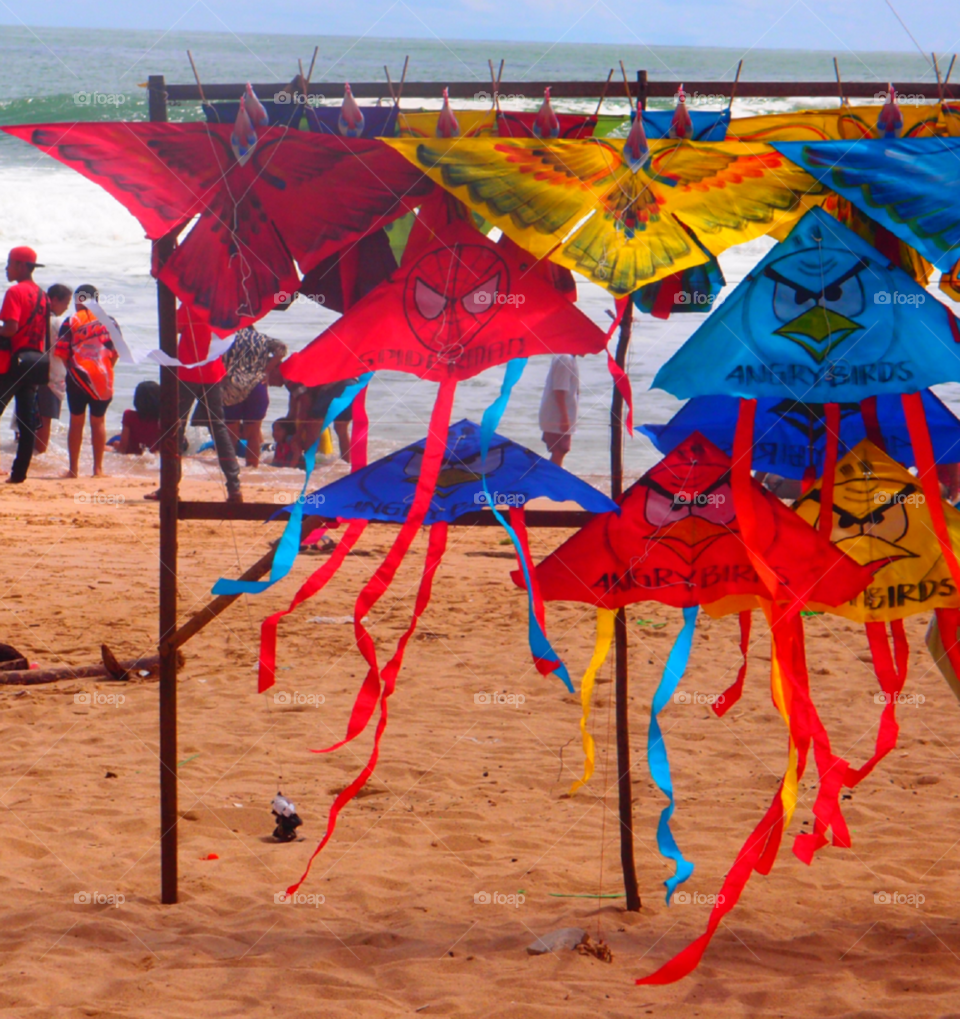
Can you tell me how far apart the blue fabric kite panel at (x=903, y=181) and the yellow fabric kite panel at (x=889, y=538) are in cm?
50

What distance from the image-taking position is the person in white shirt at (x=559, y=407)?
790 cm

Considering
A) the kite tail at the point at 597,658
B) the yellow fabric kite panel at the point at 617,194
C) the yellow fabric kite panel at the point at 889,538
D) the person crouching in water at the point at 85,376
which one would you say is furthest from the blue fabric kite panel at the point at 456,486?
the person crouching in water at the point at 85,376

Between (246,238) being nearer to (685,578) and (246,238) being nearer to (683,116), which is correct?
(683,116)

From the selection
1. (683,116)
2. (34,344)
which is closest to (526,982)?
(683,116)

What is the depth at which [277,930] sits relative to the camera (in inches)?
114

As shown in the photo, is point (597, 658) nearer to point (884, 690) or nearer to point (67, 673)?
point (884, 690)

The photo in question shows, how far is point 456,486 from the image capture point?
2.46 m

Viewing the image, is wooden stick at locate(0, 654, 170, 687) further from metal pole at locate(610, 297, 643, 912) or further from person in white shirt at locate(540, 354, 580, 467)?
person in white shirt at locate(540, 354, 580, 467)

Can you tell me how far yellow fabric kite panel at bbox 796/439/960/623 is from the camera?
8.16 ft

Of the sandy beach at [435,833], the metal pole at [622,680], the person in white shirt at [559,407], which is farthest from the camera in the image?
the person in white shirt at [559,407]

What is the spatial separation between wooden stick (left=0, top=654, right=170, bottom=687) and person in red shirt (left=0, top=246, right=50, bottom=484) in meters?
3.41

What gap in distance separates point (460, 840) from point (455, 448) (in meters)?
1.52

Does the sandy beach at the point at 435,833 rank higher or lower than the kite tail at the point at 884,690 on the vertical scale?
lower

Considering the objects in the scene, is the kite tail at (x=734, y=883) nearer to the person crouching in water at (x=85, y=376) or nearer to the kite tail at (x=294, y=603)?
the kite tail at (x=294, y=603)
